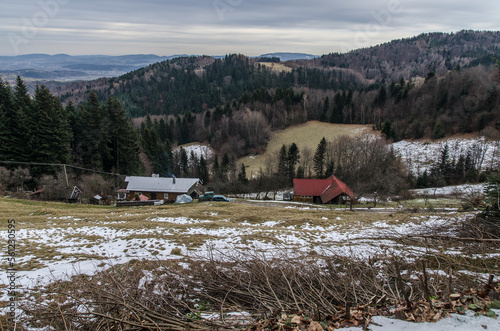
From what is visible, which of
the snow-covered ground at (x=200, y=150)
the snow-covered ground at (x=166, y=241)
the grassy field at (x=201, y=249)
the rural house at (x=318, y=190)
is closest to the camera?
the grassy field at (x=201, y=249)

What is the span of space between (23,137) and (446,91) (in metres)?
92.6

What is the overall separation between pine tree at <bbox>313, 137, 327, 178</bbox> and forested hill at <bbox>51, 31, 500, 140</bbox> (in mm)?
23631

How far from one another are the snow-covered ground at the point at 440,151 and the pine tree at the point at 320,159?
17.2 metres

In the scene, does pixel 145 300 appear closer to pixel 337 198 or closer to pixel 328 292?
pixel 328 292

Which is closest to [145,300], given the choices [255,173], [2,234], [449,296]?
[449,296]

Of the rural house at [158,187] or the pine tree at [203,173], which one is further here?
the pine tree at [203,173]

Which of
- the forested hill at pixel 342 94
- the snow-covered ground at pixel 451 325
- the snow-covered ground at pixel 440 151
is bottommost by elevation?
the snow-covered ground at pixel 440 151

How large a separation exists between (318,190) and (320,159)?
1431 cm

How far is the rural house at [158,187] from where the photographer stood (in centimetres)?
3909

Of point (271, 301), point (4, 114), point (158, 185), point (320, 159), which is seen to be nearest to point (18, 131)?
point (4, 114)

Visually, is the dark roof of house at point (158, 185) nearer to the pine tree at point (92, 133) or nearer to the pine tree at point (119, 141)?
the pine tree at point (92, 133)

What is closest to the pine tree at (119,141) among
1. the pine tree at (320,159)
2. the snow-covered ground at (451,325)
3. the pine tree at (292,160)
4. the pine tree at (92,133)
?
the pine tree at (92,133)

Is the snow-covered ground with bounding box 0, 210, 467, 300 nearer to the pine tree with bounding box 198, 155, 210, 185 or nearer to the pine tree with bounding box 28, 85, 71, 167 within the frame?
the pine tree with bounding box 28, 85, 71, 167

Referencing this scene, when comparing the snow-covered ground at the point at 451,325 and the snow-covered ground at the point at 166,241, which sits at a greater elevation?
the snow-covered ground at the point at 451,325
